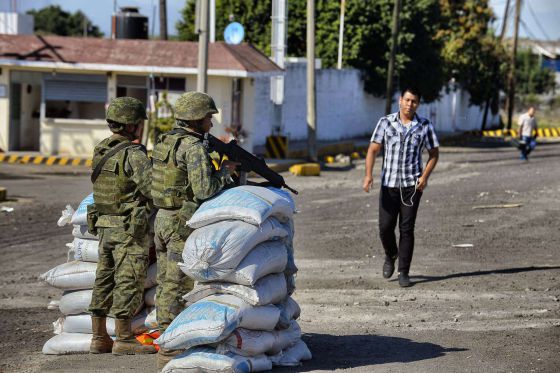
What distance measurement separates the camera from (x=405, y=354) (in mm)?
7266

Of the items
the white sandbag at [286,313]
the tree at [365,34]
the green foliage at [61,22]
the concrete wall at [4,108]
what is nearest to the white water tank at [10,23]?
the concrete wall at [4,108]

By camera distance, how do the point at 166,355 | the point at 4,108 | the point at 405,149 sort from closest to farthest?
the point at 166,355 < the point at 405,149 < the point at 4,108

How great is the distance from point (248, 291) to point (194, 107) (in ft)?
4.14

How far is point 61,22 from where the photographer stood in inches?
3162

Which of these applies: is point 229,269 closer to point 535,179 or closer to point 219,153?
point 219,153

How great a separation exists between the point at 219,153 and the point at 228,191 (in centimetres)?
34

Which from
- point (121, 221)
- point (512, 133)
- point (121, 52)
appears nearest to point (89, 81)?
point (121, 52)

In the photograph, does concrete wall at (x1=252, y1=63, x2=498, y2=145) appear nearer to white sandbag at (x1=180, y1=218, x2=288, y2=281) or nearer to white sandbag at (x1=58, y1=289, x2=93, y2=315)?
white sandbag at (x1=58, y1=289, x2=93, y2=315)

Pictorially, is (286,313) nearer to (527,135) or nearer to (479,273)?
Answer: (479,273)

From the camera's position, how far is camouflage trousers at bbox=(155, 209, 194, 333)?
6.73 metres

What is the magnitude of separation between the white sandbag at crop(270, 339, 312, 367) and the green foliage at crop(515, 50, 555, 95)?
77.8 m

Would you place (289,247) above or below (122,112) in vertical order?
below

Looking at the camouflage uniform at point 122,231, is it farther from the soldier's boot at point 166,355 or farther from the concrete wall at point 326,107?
the concrete wall at point 326,107

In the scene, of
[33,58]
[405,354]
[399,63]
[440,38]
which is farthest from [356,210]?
[440,38]
